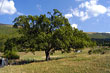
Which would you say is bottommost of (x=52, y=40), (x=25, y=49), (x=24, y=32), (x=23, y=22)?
(x=25, y=49)

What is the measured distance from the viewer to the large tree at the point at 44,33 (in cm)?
2156

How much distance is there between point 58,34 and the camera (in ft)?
71.6

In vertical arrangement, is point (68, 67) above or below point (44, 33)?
below

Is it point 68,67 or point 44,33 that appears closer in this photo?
point 68,67

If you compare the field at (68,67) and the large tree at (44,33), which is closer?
the field at (68,67)

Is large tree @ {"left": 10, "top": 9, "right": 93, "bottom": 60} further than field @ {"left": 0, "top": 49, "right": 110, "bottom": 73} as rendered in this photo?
Yes

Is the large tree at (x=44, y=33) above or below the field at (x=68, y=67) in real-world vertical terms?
above

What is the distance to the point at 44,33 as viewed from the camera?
22203mm

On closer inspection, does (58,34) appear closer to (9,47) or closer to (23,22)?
(23,22)

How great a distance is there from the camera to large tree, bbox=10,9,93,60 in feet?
70.7

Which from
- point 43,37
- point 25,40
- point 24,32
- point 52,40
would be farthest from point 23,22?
point 52,40

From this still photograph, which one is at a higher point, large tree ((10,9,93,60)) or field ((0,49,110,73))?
large tree ((10,9,93,60))

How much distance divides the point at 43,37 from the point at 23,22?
16.7 ft

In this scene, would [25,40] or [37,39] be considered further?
[25,40]
